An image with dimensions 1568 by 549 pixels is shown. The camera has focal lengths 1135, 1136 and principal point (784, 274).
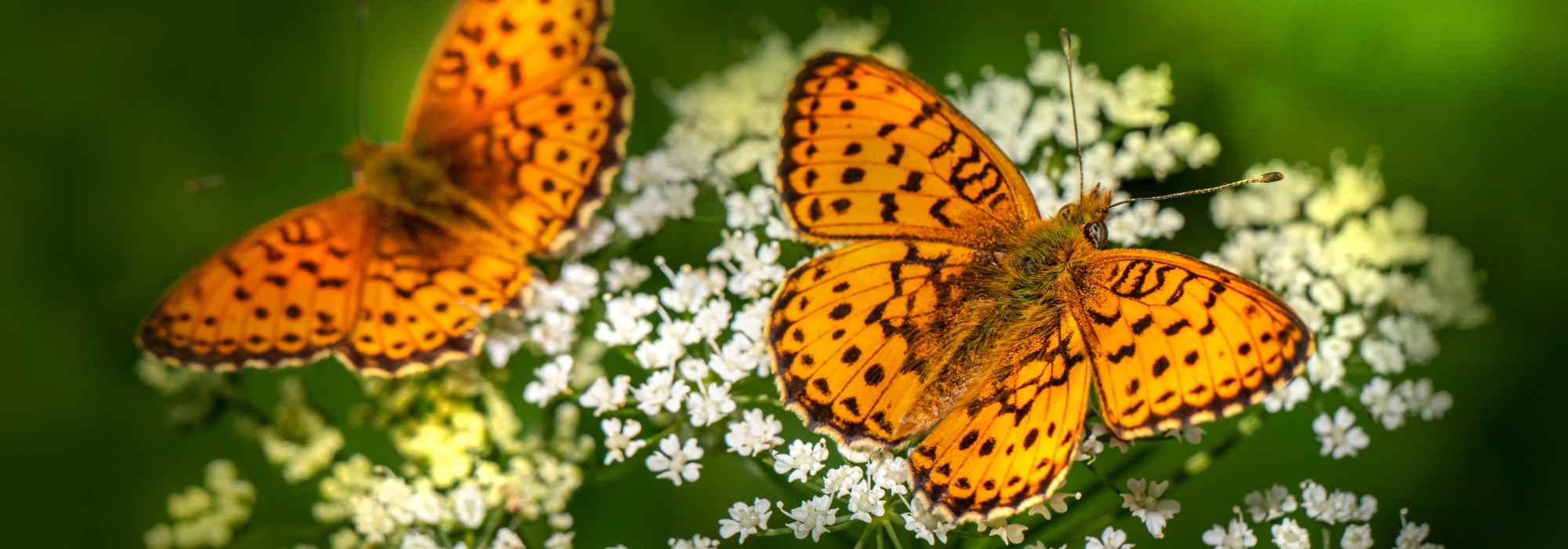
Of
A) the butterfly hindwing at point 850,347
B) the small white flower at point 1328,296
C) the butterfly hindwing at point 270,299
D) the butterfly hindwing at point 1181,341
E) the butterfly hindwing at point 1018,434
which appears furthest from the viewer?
A: the small white flower at point 1328,296

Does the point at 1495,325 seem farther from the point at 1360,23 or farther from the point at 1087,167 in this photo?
the point at 1087,167

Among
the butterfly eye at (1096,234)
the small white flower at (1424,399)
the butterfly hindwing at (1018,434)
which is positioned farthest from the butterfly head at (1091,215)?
the small white flower at (1424,399)

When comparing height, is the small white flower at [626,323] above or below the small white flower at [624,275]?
below

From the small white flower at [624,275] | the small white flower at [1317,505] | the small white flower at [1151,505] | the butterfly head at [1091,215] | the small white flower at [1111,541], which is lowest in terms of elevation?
the small white flower at [1317,505]

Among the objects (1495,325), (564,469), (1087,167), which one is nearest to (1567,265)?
(1495,325)

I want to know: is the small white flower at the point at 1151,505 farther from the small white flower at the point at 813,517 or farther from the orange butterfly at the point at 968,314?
the small white flower at the point at 813,517

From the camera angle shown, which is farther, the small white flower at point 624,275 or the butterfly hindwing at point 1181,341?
Result: the small white flower at point 624,275

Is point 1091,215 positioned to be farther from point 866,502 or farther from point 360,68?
point 360,68
